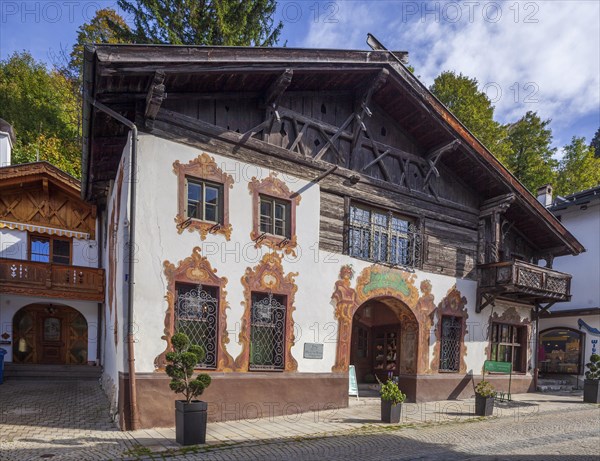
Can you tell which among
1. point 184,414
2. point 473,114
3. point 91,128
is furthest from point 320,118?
point 473,114

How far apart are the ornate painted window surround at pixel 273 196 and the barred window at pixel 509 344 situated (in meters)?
9.39

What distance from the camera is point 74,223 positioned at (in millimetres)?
17734

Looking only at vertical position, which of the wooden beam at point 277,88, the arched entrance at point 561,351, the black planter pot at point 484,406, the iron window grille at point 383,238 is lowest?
the arched entrance at point 561,351

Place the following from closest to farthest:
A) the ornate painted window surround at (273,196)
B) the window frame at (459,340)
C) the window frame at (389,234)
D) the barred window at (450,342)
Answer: the ornate painted window surround at (273,196), the window frame at (389,234), the window frame at (459,340), the barred window at (450,342)

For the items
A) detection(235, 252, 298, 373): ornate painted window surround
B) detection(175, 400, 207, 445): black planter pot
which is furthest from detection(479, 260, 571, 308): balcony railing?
detection(175, 400, 207, 445): black planter pot

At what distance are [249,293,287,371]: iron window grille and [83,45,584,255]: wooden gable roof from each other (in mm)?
4053

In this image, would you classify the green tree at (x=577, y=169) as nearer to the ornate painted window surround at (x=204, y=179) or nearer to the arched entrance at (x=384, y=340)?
the arched entrance at (x=384, y=340)

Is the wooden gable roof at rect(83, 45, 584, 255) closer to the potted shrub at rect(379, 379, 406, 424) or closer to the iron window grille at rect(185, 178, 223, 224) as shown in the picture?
the iron window grille at rect(185, 178, 223, 224)

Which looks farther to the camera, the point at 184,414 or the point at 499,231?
the point at 499,231

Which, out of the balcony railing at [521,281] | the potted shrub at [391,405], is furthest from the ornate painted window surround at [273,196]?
the balcony railing at [521,281]

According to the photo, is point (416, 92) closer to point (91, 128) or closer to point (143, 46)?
point (143, 46)

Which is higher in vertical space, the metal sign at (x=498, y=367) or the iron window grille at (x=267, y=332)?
the iron window grille at (x=267, y=332)

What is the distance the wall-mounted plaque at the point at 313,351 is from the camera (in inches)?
458

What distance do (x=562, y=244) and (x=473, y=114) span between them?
12.4m
